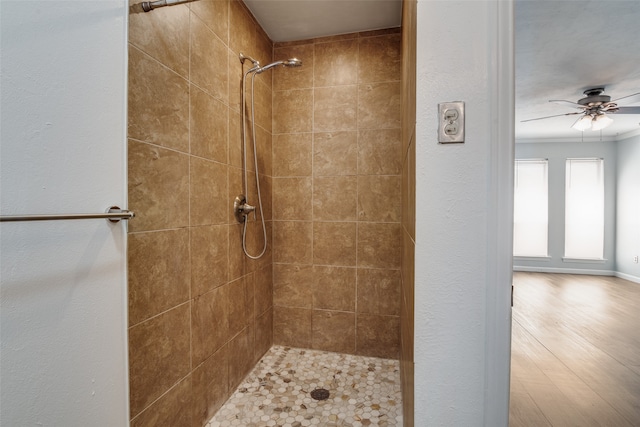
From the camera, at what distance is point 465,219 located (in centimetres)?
73

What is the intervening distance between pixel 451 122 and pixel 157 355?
1346 millimetres

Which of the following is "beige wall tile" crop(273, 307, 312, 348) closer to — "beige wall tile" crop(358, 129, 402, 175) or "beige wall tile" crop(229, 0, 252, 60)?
"beige wall tile" crop(358, 129, 402, 175)

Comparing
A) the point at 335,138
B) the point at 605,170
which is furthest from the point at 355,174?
the point at 605,170

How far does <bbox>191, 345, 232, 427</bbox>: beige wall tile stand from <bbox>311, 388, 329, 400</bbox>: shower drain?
0.50m

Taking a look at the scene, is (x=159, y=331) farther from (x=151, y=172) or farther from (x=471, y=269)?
(x=471, y=269)

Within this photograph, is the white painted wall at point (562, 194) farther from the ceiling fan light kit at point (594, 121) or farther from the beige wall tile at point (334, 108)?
the beige wall tile at point (334, 108)

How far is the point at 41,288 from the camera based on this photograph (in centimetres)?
72

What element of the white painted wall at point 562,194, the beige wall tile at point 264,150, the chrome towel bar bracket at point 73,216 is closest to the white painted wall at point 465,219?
the chrome towel bar bracket at point 73,216

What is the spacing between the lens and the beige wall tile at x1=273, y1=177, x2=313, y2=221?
2271mm

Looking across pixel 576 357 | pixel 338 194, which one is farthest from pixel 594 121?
pixel 338 194

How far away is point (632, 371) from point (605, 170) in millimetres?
4307

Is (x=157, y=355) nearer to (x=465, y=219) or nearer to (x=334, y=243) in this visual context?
(x=465, y=219)

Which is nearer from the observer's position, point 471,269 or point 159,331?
point 471,269

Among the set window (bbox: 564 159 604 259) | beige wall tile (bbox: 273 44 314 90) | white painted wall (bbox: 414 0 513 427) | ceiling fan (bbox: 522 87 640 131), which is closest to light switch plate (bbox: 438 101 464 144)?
white painted wall (bbox: 414 0 513 427)
